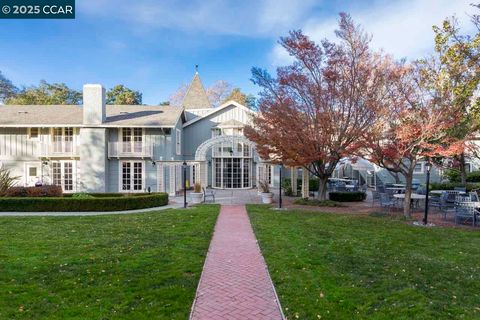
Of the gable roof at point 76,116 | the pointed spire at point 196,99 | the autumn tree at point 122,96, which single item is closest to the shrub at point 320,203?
the gable roof at point 76,116

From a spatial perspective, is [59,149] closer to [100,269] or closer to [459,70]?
[100,269]

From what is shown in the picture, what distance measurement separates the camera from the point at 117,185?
23688 mm

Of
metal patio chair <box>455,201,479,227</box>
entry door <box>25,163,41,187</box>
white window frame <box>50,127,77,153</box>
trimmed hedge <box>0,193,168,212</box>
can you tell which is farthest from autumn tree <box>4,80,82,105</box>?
metal patio chair <box>455,201,479,227</box>

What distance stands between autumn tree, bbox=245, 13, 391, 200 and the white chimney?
11917 millimetres

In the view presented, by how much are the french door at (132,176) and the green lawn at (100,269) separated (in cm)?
1186

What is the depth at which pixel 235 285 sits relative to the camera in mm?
5871

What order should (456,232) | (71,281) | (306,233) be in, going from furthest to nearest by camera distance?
(456,232), (306,233), (71,281)

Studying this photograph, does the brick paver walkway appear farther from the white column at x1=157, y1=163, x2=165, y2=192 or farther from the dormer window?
the dormer window

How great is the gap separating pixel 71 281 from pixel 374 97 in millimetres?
14238

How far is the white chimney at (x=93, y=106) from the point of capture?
75.7ft

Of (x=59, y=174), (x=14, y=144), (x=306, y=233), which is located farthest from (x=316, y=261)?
(x=14, y=144)

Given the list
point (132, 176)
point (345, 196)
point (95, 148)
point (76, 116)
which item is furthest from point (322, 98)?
point (76, 116)

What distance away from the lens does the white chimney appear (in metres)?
23.1

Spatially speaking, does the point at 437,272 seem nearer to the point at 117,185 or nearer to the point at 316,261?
the point at 316,261
